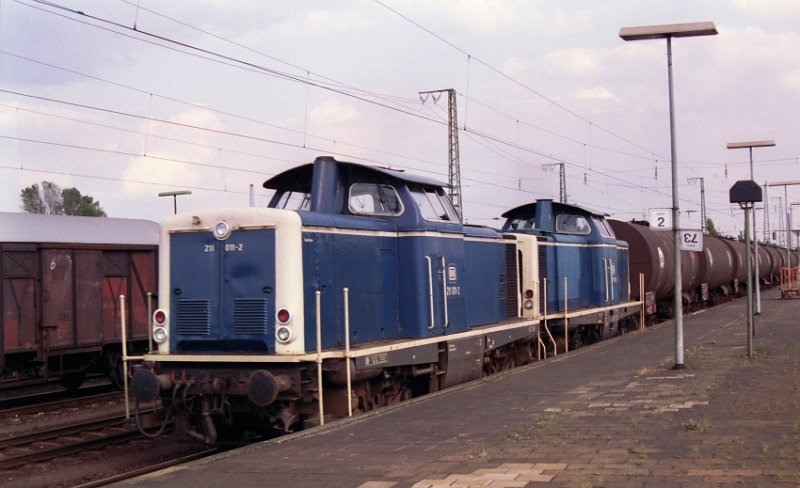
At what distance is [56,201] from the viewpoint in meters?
65.6

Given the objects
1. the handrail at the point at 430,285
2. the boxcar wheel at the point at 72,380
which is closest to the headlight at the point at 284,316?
the handrail at the point at 430,285

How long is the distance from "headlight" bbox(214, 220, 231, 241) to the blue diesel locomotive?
1 centimetres

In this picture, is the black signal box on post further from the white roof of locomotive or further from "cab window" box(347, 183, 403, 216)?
the white roof of locomotive

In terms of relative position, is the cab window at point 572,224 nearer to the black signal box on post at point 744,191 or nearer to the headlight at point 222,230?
the black signal box on post at point 744,191

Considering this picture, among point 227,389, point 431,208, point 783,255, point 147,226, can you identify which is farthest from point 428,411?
point 783,255

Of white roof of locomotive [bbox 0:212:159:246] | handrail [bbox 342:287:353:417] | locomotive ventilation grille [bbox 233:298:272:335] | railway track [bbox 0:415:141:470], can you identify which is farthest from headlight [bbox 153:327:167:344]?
white roof of locomotive [bbox 0:212:159:246]

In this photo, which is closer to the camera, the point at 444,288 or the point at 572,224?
the point at 444,288

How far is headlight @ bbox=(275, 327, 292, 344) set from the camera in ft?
30.5

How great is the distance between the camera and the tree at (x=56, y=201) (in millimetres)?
62781

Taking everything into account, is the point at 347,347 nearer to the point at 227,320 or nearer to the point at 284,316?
the point at 284,316

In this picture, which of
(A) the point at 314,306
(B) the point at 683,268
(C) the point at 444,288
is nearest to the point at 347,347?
(A) the point at 314,306

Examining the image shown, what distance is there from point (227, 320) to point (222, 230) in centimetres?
109

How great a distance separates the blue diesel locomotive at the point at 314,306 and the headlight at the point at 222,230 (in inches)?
0.6

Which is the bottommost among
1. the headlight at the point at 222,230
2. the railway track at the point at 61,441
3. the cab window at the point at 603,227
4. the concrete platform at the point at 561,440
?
the railway track at the point at 61,441
